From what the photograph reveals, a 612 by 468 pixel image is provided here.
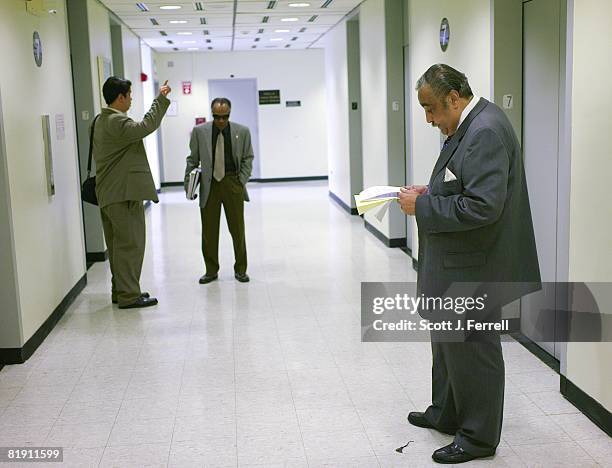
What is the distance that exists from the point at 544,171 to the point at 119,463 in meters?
3.10

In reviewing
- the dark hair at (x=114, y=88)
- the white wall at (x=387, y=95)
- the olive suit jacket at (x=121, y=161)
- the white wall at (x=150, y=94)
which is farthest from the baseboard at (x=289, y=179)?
the dark hair at (x=114, y=88)

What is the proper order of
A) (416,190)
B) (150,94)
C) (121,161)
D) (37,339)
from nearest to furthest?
(416,190)
(37,339)
(121,161)
(150,94)

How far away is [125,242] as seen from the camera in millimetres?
5914

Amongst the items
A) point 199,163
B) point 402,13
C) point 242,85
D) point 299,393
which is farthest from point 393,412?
point 242,85

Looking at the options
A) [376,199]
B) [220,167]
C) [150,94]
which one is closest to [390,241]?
[220,167]

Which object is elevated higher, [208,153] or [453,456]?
[208,153]

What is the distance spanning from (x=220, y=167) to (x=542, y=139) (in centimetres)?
297

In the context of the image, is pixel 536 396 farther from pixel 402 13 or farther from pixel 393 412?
pixel 402 13

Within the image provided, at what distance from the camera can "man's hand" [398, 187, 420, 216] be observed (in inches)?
119

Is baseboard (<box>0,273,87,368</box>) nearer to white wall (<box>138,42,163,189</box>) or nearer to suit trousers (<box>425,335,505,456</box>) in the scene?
suit trousers (<box>425,335,505,456</box>)

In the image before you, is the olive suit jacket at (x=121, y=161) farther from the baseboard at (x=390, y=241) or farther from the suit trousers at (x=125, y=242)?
the baseboard at (x=390, y=241)

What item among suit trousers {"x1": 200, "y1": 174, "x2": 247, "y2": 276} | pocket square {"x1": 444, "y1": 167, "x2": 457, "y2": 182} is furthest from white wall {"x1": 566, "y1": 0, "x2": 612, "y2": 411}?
suit trousers {"x1": 200, "y1": 174, "x2": 247, "y2": 276}

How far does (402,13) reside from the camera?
26.6ft

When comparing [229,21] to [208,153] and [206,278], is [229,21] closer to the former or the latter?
[208,153]
